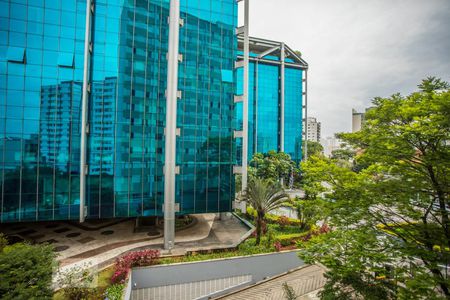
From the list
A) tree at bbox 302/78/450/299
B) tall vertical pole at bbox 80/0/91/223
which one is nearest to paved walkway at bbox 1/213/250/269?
tall vertical pole at bbox 80/0/91/223

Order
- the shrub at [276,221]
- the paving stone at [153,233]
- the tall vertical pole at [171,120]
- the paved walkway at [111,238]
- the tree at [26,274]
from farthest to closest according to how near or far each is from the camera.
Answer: the shrub at [276,221] < the paving stone at [153,233] < the tall vertical pole at [171,120] < the paved walkway at [111,238] < the tree at [26,274]

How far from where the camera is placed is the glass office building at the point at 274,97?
199ft

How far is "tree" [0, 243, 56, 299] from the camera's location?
9.09 m

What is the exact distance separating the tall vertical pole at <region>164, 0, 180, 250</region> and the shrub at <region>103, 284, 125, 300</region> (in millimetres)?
6663

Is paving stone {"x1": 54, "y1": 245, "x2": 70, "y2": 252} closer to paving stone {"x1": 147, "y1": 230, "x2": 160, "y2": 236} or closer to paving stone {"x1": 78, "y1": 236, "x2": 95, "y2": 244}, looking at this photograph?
paving stone {"x1": 78, "y1": 236, "x2": 95, "y2": 244}

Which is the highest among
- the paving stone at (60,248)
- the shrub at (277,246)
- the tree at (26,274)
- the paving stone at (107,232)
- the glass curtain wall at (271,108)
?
the glass curtain wall at (271,108)

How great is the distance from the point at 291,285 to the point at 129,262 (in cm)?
1179

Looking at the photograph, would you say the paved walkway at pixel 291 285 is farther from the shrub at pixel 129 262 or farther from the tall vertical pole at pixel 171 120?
the tall vertical pole at pixel 171 120

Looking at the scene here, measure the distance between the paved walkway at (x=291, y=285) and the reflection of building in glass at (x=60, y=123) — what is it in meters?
18.3

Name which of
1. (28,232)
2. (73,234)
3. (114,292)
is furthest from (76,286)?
(28,232)

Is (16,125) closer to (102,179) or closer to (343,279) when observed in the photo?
(102,179)

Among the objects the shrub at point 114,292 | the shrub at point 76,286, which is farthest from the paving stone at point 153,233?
the shrub at point 76,286

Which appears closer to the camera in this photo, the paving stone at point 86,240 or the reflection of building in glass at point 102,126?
the reflection of building in glass at point 102,126

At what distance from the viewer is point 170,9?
73.2 feet
